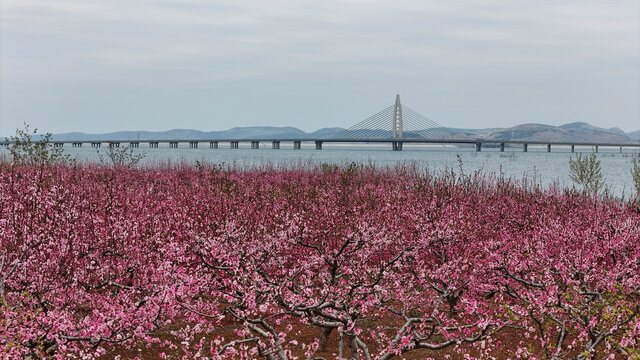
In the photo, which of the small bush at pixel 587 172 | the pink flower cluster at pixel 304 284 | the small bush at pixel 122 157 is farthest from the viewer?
the small bush at pixel 122 157

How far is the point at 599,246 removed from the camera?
36.6 ft

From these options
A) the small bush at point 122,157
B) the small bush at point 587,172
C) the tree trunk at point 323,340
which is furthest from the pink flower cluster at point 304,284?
the small bush at point 122,157

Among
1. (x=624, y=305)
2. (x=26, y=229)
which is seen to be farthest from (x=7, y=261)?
(x=624, y=305)

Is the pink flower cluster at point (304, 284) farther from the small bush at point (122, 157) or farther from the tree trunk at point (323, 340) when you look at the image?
the small bush at point (122, 157)

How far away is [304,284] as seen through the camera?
10648 mm

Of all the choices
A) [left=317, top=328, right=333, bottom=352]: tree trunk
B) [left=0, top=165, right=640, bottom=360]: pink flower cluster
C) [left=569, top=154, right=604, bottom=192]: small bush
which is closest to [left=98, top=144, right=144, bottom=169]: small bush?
[left=0, top=165, right=640, bottom=360]: pink flower cluster

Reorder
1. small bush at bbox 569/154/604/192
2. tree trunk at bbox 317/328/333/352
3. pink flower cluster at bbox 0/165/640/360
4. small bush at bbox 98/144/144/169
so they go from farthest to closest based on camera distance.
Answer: small bush at bbox 98/144/144/169, small bush at bbox 569/154/604/192, tree trunk at bbox 317/328/333/352, pink flower cluster at bbox 0/165/640/360

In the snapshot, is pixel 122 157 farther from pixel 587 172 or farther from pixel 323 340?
pixel 323 340

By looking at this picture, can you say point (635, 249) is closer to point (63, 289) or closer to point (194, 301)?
point (194, 301)

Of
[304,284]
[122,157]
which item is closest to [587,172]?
[304,284]

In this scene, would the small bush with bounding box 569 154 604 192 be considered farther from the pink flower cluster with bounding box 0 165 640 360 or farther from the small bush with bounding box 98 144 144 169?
the small bush with bounding box 98 144 144 169

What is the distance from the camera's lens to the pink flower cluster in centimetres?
809

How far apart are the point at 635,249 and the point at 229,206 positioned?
8820 millimetres

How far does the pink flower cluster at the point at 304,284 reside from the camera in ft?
26.5
